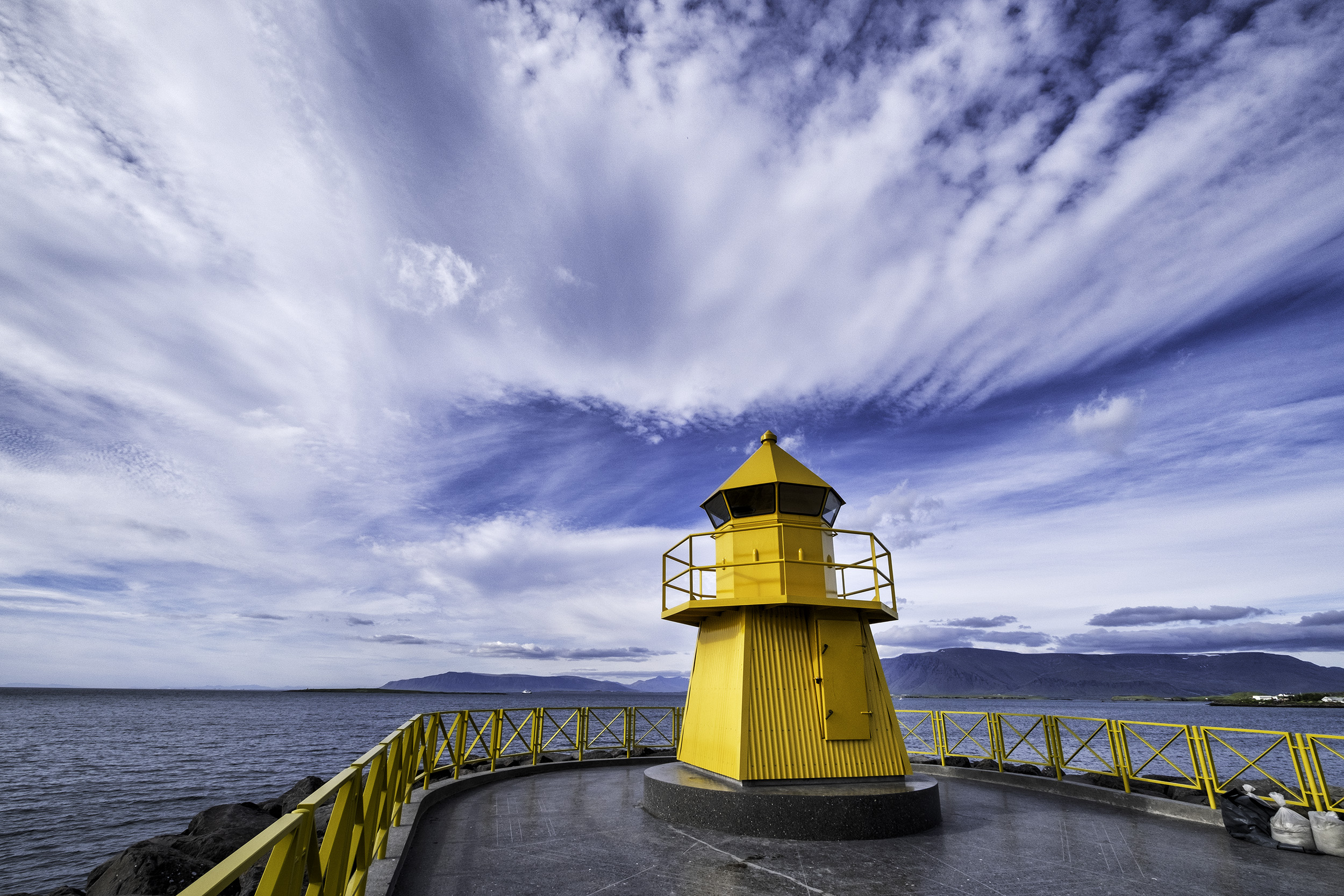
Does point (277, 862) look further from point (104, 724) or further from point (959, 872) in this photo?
point (104, 724)

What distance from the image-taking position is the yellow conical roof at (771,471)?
32.9ft

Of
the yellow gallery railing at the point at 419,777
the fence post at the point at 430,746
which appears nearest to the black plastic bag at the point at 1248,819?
the yellow gallery railing at the point at 419,777

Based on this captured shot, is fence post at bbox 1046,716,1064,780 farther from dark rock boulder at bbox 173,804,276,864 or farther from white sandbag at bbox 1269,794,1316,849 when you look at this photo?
dark rock boulder at bbox 173,804,276,864

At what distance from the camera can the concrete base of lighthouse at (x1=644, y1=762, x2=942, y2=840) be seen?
25.6 feet

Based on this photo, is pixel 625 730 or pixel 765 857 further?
pixel 625 730

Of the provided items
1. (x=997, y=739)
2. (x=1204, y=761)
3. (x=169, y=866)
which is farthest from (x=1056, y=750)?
(x=169, y=866)

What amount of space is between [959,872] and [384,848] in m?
5.86

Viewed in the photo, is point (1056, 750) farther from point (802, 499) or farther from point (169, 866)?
point (169, 866)

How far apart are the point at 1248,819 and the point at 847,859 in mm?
5387

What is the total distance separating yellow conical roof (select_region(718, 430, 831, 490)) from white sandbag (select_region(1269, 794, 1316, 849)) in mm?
6664

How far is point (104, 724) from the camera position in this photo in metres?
53.5

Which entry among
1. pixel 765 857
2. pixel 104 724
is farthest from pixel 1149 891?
pixel 104 724

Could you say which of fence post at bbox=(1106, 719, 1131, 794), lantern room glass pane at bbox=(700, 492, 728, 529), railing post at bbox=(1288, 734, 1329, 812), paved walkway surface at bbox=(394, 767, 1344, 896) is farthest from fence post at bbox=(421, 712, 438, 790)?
railing post at bbox=(1288, 734, 1329, 812)

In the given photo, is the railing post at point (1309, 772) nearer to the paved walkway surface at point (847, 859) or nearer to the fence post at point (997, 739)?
the paved walkway surface at point (847, 859)
